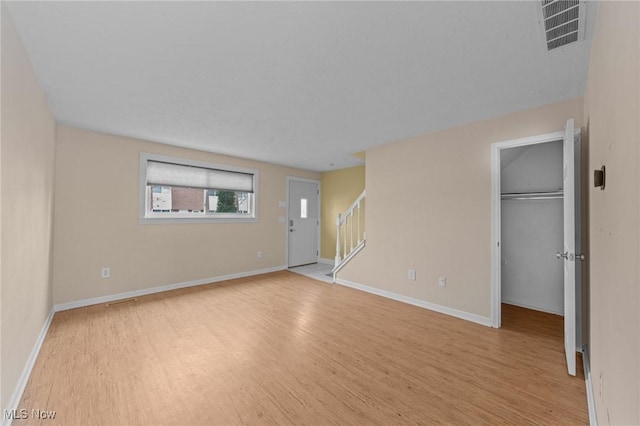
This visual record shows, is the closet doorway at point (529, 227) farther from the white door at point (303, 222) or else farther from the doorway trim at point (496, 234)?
the white door at point (303, 222)

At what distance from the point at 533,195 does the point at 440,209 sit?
1107mm

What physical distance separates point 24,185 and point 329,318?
2884mm

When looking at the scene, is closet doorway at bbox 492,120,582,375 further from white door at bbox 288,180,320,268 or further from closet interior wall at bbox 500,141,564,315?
white door at bbox 288,180,320,268

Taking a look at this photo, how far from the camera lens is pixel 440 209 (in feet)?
10.6

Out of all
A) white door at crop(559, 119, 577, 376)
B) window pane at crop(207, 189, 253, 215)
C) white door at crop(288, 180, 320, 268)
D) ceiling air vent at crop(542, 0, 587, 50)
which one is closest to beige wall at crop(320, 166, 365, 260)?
white door at crop(288, 180, 320, 268)

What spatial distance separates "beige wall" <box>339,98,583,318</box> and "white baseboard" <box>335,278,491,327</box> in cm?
5

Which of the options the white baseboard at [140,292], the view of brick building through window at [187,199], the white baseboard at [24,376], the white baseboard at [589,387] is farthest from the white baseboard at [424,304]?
the white baseboard at [24,376]

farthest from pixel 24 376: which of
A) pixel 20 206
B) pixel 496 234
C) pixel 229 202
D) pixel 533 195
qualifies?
pixel 533 195

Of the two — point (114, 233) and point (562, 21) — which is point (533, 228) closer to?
point (562, 21)

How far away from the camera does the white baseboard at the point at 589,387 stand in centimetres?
147

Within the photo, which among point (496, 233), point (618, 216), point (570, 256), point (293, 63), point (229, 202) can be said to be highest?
point (293, 63)

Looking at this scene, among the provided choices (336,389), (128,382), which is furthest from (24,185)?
(336,389)

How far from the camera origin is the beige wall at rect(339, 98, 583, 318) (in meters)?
2.84

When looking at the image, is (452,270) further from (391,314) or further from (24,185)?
(24,185)
